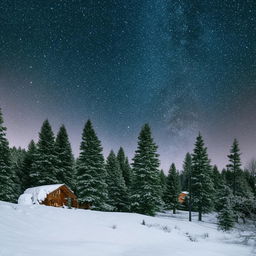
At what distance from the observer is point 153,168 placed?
26172mm

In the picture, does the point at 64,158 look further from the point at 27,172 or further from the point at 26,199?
the point at 26,199

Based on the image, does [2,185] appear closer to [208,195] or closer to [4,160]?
[4,160]

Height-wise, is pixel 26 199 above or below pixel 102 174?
below

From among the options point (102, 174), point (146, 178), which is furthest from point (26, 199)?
point (146, 178)

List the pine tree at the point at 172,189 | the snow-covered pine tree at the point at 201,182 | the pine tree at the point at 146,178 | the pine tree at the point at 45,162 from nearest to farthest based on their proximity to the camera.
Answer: the pine tree at the point at 146,178 → the pine tree at the point at 45,162 → the snow-covered pine tree at the point at 201,182 → the pine tree at the point at 172,189

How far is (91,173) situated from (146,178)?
7732 millimetres

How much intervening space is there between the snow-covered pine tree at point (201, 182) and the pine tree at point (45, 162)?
21.9 metres

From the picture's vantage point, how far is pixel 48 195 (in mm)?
22031

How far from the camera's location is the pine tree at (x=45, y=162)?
89.2ft

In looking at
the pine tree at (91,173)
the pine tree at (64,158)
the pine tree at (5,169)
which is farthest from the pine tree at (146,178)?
the pine tree at (5,169)

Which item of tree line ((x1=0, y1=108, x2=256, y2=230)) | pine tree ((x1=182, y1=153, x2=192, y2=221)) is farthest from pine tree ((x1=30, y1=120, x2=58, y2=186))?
pine tree ((x1=182, y1=153, x2=192, y2=221))

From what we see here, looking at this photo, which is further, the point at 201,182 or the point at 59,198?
the point at 201,182

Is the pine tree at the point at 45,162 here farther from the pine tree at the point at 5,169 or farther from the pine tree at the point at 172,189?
the pine tree at the point at 172,189

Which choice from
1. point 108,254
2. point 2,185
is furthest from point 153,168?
point 108,254
